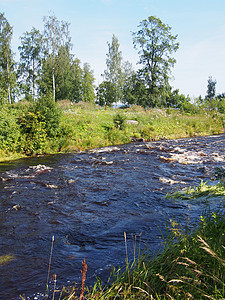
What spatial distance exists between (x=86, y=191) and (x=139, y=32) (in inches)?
1457

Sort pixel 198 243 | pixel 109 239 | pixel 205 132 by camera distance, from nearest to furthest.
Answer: pixel 198 243 < pixel 109 239 < pixel 205 132

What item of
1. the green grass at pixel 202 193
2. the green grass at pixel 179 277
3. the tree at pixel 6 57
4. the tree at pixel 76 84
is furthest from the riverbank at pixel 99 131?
the tree at pixel 76 84

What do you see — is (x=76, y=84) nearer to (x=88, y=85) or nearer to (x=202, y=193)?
(x=88, y=85)

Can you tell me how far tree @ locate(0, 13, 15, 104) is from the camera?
36.8 metres

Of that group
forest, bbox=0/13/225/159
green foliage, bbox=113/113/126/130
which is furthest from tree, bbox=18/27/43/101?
green foliage, bbox=113/113/126/130

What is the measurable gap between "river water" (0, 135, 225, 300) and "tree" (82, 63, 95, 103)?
50044 mm

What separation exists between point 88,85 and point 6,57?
23760 mm

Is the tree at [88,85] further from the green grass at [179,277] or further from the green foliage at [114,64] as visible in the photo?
the green grass at [179,277]

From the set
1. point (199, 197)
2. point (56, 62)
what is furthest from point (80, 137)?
point (56, 62)

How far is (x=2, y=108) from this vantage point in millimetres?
12391

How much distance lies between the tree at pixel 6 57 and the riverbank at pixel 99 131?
52.2 feet

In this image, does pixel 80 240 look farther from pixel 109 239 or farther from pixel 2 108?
pixel 2 108

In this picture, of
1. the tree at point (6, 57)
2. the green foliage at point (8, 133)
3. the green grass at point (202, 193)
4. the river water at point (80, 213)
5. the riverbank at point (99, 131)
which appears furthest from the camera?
the tree at point (6, 57)

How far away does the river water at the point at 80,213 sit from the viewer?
3396 mm
